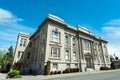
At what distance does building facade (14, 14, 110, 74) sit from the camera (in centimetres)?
2406

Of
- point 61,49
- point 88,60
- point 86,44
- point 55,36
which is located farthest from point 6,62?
point 86,44

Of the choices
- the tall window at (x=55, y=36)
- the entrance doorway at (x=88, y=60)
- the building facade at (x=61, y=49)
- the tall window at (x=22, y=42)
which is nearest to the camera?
the building facade at (x=61, y=49)

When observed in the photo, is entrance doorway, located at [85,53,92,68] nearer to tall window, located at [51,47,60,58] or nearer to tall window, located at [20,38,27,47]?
tall window, located at [51,47,60,58]

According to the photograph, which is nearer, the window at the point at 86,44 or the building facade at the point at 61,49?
the building facade at the point at 61,49

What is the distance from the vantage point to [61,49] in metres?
25.8

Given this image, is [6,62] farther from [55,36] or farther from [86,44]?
[86,44]

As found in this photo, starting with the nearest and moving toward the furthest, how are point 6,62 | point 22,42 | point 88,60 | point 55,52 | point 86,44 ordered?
point 55,52, point 88,60, point 86,44, point 22,42, point 6,62

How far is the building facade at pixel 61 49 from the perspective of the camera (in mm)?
24062

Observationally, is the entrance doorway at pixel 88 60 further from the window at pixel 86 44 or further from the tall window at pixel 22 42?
the tall window at pixel 22 42

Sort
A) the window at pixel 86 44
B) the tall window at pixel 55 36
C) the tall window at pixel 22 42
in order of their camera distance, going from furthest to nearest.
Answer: the tall window at pixel 22 42 < the window at pixel 86 44 < the tall window at pixel 55 36

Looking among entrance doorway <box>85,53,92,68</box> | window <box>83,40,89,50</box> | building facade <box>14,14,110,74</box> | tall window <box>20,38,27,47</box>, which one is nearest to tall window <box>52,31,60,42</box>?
building facade <box>14,14,110,74</box>

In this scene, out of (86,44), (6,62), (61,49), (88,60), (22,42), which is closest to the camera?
(61,49)

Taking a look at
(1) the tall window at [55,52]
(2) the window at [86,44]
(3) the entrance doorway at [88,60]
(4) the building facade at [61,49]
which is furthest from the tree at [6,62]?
(2) the window at [86,44]

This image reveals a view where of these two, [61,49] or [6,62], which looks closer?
[61,49]
